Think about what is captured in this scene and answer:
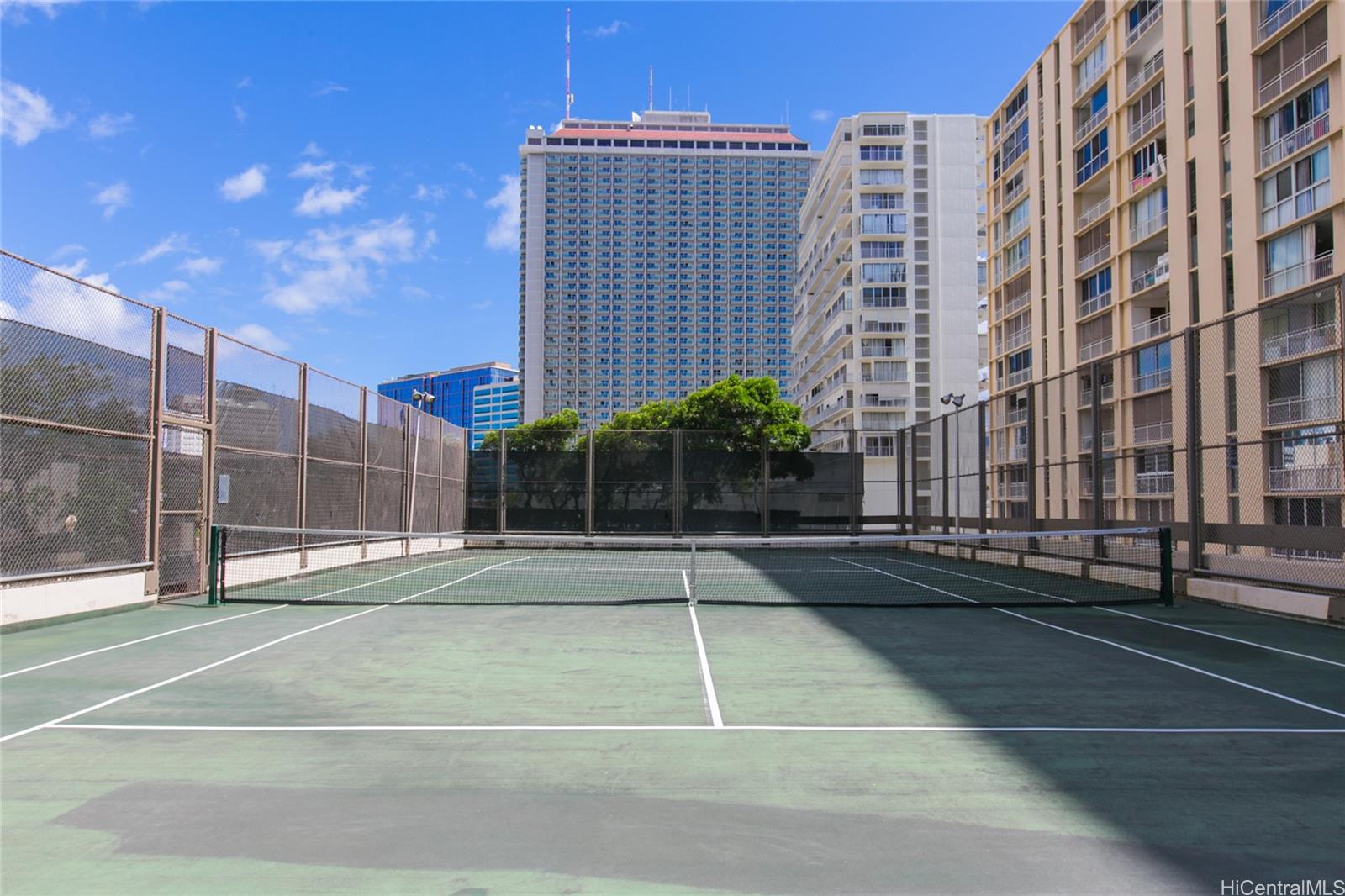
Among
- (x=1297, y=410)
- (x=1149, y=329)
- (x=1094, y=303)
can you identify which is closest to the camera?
(x=1297, y=410)

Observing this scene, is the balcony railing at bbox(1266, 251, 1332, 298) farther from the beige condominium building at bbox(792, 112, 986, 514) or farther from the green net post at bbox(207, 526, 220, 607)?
the beige condominium building at bbox(792, 112, 986, 514)

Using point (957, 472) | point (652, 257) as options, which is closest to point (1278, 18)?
point (957, 472)

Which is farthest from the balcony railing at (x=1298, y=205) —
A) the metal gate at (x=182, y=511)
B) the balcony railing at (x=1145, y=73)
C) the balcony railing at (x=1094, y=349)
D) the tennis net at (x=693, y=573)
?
the metal gate at (x=182, y=511)

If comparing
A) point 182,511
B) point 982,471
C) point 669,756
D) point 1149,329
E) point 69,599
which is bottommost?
point 669,756

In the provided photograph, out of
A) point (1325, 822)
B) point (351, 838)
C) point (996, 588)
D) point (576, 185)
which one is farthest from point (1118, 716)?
point (576, 185)

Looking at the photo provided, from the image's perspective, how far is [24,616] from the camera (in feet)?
35.1

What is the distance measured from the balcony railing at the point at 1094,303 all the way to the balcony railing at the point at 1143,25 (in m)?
13.7

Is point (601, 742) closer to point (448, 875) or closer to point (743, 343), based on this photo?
point (448, 875)

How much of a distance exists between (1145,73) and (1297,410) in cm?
4078

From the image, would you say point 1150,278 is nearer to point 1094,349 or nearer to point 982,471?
point 1094,349

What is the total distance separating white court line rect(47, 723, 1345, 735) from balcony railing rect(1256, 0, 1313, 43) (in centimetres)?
4029

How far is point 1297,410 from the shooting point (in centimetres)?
1532

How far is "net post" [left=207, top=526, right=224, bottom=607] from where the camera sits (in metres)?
13.6

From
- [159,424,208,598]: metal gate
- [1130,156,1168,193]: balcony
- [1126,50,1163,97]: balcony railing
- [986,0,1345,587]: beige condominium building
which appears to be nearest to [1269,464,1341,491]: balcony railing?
[986,0,1345,587]: beige condominium building
